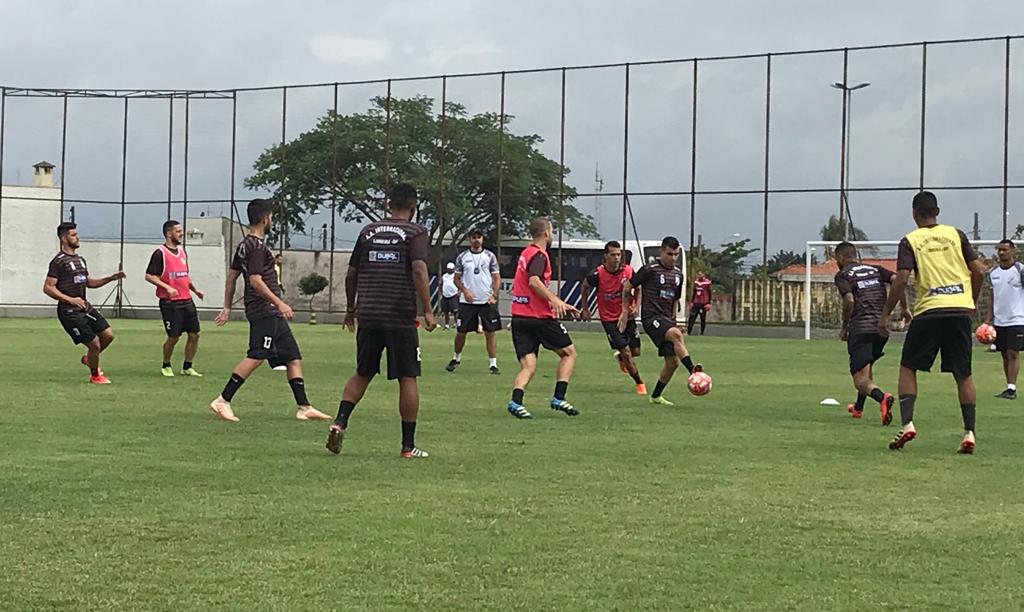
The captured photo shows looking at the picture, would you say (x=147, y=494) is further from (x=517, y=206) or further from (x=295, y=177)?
(x=295, y=177)

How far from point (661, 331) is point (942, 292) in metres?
5.20

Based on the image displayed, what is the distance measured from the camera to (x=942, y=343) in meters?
10.7

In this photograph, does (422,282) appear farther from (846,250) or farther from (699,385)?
(699,385)

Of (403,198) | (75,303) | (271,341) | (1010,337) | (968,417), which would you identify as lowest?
(968,417)

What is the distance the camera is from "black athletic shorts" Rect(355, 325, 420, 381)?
32.1ft

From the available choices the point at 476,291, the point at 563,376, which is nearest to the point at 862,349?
the point at 563,376

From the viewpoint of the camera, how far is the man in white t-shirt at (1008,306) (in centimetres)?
1748

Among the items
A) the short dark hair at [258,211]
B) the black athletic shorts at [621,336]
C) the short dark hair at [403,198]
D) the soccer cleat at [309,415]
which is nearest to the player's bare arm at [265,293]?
the short dark hair at [258,211]

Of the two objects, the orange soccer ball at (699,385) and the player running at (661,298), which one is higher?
the player running at (661,298)

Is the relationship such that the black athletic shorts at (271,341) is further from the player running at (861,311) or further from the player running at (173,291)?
the player running at (861,311)

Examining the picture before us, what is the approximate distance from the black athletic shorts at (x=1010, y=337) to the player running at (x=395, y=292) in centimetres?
1028

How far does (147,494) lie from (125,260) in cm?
5031

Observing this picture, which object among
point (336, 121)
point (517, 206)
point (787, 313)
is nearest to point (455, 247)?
point (517, 206)

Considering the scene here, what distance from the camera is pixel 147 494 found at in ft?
26.2
